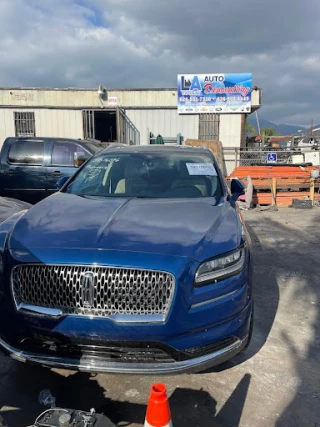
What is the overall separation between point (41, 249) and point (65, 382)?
1074 mm

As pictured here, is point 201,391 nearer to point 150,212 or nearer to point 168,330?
point 168,330

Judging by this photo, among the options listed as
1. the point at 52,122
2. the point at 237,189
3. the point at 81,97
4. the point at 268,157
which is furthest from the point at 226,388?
the point at 52,122

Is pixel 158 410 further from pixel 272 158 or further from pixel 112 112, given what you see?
pixel 112 112

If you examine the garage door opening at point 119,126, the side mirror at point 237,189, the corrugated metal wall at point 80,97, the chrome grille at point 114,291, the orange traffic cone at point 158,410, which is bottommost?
the orange traffic cone at point 158,410

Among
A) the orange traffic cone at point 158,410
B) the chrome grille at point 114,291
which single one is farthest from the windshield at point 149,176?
the orange traffic cone at point 158,410

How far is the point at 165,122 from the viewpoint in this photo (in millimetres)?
17000

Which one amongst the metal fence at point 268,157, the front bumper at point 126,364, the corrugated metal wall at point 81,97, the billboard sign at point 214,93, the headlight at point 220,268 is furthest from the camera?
the corrugated metal wall at point 81,97

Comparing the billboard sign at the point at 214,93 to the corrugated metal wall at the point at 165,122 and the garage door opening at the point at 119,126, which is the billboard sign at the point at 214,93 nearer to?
the corrugated metal wall at the point at 165,122

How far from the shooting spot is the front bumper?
1.99 m

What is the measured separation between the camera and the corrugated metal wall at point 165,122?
666 inches

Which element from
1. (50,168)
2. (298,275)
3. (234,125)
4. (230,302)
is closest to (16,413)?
(230,302)

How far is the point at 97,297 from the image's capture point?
2031mm

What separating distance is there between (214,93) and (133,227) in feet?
50.4

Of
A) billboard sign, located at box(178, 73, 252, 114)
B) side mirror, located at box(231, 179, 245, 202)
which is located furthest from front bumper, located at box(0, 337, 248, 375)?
billboard sign, located at box(178, 73, 252, 114)
